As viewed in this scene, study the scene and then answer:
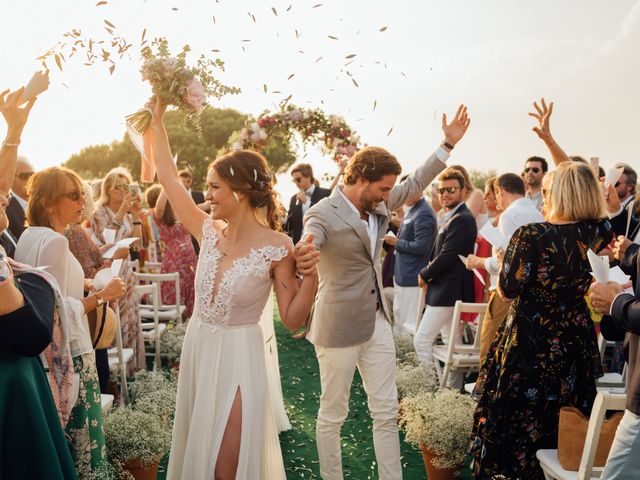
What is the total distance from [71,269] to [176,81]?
1.22 meters

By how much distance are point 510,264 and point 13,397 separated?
9.19 ft

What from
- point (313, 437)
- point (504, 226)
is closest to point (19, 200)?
point (313, 437)

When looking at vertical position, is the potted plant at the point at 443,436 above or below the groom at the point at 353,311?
below

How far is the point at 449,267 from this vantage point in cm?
618

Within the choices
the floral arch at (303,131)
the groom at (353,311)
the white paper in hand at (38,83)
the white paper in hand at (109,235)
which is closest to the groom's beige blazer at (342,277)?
the groom at (353,311)

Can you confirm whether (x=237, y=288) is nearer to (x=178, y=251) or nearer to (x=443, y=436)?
(x=443, y=436)

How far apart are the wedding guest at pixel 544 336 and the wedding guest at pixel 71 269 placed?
2.42 meters

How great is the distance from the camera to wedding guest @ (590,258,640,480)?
8.25 feet

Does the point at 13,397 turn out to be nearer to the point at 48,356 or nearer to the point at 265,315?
the point at 48,356

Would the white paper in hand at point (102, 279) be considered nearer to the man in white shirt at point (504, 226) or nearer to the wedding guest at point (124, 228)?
the wedding guest at point (124, 228)

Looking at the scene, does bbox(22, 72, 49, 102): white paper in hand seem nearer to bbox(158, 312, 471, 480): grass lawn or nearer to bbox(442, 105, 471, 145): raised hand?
bbox(442, 105, 471, 145): raised hand

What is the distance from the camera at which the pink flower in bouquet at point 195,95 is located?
3.14 meters

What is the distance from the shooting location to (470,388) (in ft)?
15.7

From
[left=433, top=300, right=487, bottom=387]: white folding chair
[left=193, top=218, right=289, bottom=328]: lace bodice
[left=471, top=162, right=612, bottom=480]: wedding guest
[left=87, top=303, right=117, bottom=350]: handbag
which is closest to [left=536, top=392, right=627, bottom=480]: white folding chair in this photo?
[left=471, top=162, right=612, bottom=480]: wedding guest
